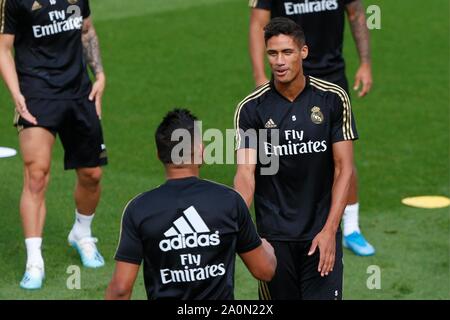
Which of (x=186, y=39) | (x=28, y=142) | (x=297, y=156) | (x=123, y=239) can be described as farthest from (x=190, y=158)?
(x=186, y=39)

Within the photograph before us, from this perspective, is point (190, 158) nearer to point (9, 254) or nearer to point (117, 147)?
point (9, 254)

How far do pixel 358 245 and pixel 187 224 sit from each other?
16.4 ft

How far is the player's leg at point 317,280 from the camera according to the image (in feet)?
27.7

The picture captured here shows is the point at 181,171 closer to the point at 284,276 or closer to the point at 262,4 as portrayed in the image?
the point at 284,276

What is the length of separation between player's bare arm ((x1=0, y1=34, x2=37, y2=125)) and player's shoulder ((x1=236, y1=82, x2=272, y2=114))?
2.62 metres

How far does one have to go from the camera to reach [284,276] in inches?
336

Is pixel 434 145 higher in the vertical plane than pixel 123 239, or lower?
lower

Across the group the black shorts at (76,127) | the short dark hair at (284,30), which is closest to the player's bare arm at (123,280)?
the short dark hair at (284,30)

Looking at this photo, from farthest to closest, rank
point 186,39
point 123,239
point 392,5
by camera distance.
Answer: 1. point 392,5
2. point 186,39
3. point 123,239

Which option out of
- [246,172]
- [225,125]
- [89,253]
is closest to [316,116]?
[246,172]

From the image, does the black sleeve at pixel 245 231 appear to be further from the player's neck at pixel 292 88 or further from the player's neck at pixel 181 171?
the player's neck at pixel 292 88

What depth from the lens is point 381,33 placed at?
20.0 metres

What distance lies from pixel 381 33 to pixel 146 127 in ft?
20.1

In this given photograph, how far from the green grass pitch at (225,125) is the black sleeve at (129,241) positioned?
3.61m
